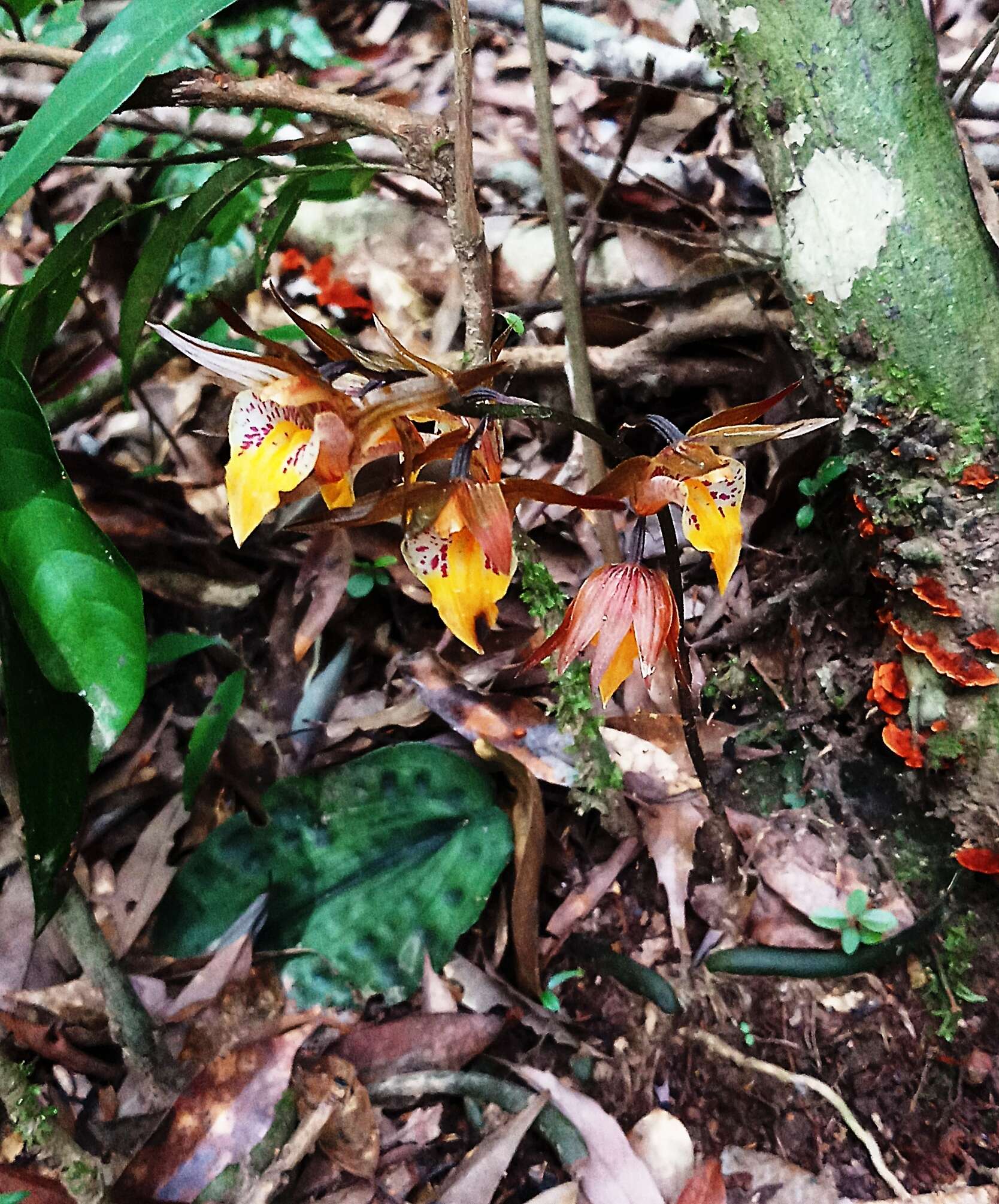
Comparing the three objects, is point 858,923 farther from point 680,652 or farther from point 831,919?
point 680,652

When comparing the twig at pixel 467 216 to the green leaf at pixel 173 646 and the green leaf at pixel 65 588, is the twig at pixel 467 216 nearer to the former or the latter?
the green leaf at pixel 65 588

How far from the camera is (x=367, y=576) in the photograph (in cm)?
160

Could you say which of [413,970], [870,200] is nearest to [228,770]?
[413,970]

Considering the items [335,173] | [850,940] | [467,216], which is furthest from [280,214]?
[850,940]

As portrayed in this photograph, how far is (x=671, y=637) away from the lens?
844 mm

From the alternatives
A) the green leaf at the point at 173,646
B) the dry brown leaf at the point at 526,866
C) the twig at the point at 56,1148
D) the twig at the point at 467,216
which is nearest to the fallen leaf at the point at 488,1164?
the dry brown leaf at the point at 526,866

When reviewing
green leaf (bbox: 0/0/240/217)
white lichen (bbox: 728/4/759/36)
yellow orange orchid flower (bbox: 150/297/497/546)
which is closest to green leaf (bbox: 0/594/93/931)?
yellow orange orchid flower (bbox: 150/297/497/546)

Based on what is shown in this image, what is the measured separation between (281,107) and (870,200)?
0.71 m

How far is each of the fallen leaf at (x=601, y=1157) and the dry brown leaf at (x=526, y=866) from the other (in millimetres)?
139

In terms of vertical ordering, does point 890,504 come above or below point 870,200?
below

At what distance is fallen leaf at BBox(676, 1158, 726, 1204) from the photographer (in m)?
1.05

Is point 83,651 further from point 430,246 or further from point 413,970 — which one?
point 430,246

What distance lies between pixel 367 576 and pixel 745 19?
1.04 metres

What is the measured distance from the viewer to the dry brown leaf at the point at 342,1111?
3.66 ft
